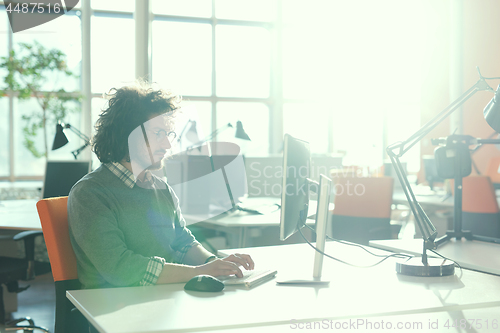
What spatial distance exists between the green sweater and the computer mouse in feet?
0.56

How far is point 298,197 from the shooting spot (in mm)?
1323

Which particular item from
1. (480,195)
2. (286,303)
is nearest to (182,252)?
(286,303)

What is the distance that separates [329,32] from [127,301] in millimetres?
7223

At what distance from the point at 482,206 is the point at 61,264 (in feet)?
9.00

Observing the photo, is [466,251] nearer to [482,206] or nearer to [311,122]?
[482,206]

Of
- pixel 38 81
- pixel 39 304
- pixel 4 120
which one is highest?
pixel 38 81

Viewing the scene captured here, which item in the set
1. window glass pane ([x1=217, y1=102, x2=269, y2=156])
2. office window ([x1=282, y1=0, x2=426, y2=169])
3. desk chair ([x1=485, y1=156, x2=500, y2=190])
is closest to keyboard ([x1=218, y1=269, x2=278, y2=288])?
desk chair ([x1=485, y1=156, x2=500, y2=190])

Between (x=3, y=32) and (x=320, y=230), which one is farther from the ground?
(x=3, y=32)

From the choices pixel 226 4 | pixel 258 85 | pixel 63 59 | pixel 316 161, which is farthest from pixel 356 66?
pixel 63 59

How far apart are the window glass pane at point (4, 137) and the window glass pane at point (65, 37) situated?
89cm

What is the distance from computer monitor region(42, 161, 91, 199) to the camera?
3.20 metres

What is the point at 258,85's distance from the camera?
23.4 ft

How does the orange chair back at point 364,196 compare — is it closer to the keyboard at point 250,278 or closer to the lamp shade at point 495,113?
the lamp shade at point 495,113

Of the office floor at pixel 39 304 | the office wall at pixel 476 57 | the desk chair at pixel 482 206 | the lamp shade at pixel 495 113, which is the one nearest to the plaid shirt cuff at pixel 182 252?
the lamp shade at pixel 495 113
